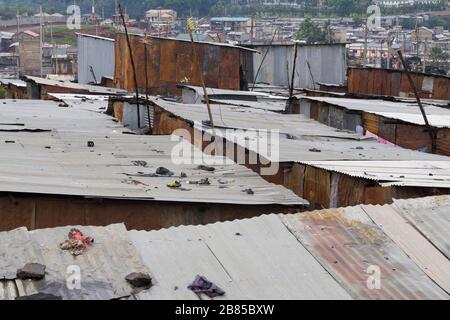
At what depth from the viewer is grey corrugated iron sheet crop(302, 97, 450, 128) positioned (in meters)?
12.2

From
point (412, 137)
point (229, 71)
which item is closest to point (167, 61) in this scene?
point (229, 71)

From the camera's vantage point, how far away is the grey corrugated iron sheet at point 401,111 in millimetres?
12194

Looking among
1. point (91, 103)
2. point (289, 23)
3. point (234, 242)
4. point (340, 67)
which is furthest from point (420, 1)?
point (234, 242)

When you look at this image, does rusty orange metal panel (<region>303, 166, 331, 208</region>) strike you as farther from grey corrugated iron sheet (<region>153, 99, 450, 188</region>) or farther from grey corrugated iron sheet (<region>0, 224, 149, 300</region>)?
grey corrugated iron sheet (<region>0, 224, 149, 300</region>)

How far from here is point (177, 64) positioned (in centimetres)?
2222

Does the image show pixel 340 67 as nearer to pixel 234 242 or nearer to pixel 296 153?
pixel 296 153

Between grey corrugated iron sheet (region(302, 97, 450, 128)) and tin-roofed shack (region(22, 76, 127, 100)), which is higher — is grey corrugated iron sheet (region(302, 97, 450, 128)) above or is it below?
above

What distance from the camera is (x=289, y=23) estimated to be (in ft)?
199

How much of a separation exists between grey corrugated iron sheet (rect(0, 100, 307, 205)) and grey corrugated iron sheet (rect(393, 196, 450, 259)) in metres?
1.47

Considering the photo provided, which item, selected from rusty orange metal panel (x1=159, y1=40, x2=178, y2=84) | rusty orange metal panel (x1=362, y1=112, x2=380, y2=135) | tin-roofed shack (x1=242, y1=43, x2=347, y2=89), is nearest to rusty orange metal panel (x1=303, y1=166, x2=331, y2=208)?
rusty orange metal panel (x1=362, y1=112, x2=380, y2=135)

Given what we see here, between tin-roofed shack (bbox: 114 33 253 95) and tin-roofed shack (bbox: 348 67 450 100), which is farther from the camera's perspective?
tin-roofed shack (bbox: 114 33 253 95)

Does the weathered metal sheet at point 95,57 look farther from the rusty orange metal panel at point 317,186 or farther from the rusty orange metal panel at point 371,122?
the rusty orange metal panel at point 317,186

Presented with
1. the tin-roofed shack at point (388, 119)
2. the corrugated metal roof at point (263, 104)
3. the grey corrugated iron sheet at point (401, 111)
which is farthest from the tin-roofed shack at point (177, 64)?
the grey corrugated iron sheet at point (401, 111)
